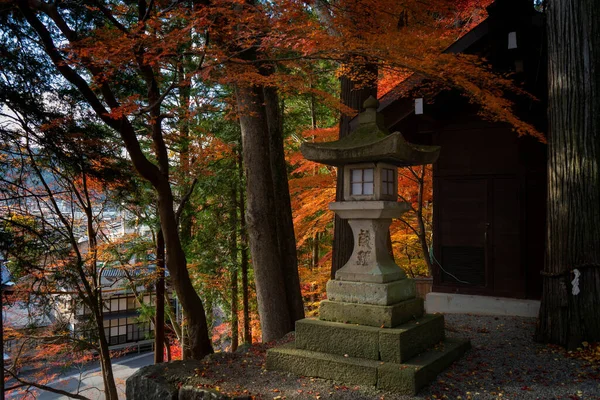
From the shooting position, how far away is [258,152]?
25.5ft

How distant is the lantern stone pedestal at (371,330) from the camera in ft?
14.8

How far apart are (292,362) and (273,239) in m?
2.99

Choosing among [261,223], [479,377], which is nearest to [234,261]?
[261,223]

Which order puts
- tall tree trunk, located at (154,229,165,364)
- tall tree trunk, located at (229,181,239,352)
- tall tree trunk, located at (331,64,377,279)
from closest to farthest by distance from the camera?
tall tree trunk, located at (331,64,377,279) → tall tree trunk, located at (154,229,165,364) → tall tree trunk, located at (229,181,239,352)

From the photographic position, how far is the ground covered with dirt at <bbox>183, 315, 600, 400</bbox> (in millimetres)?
4188

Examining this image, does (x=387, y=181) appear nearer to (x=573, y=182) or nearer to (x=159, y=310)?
(x=573, y=182)

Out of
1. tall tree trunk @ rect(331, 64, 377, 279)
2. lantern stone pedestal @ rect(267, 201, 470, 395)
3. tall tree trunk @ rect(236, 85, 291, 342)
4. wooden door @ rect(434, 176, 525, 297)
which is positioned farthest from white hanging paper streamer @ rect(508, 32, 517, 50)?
tall tree trunk @ rect(236, 85, 291, 342)

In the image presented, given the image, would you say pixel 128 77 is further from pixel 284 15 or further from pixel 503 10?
pixel 503 10

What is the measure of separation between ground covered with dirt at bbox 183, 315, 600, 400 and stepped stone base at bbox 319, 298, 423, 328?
2.42 feet

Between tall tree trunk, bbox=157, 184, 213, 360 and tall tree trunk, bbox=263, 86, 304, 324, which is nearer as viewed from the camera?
tall tree trunk, bbox=157, 184, 213, 360

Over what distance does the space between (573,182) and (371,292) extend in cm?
313

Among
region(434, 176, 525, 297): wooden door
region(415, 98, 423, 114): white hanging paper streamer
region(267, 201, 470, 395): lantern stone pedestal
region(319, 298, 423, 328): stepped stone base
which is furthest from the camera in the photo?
region(434, 176, 525, 297): wooden door

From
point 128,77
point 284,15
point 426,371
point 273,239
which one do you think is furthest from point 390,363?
point 128,77

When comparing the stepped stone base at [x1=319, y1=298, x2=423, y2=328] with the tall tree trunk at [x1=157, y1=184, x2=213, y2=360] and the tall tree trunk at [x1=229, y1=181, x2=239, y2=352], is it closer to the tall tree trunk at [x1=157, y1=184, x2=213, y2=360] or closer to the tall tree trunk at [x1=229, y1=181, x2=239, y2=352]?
the tall tree trunk at [x1=157, y1=184, x2=213, y2=360]
